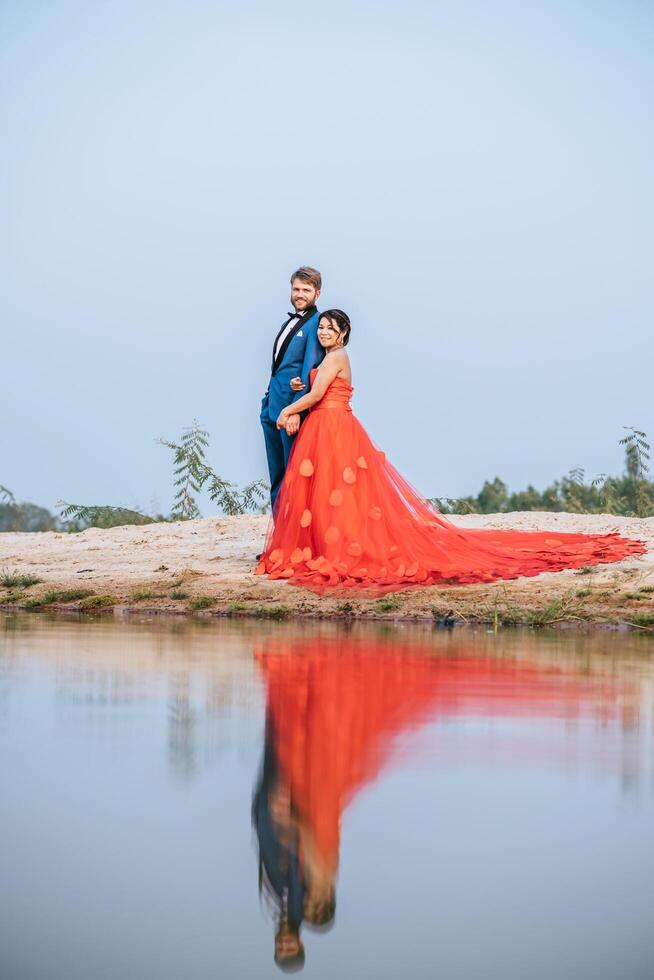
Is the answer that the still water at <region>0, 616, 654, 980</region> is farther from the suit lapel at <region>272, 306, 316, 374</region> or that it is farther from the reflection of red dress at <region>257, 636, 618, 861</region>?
the suit lapel at <region>272, 306, 316, 374</region>

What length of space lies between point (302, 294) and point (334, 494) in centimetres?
168

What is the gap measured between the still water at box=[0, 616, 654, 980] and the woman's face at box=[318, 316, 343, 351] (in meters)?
6.18

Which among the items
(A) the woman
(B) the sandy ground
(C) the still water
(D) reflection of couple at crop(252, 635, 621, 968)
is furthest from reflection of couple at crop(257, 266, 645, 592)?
(C) the still water

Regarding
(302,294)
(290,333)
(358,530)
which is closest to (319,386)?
(290,333)

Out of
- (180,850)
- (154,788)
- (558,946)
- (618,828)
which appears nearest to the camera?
(558,946)

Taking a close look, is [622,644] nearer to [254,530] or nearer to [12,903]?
[12,903]

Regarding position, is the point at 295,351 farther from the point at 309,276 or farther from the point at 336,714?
the point at 336,714

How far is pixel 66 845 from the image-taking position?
10.2 feet

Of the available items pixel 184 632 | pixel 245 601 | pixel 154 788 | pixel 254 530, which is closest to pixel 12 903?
pixel 154 788

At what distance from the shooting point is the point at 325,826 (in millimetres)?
3238

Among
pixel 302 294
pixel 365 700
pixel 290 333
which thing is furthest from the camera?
pixel 290 333

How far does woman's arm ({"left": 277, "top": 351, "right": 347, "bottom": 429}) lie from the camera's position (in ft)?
39.0

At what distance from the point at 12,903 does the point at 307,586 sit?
26.9 ft

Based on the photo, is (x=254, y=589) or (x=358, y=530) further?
(x=358, y=530)
